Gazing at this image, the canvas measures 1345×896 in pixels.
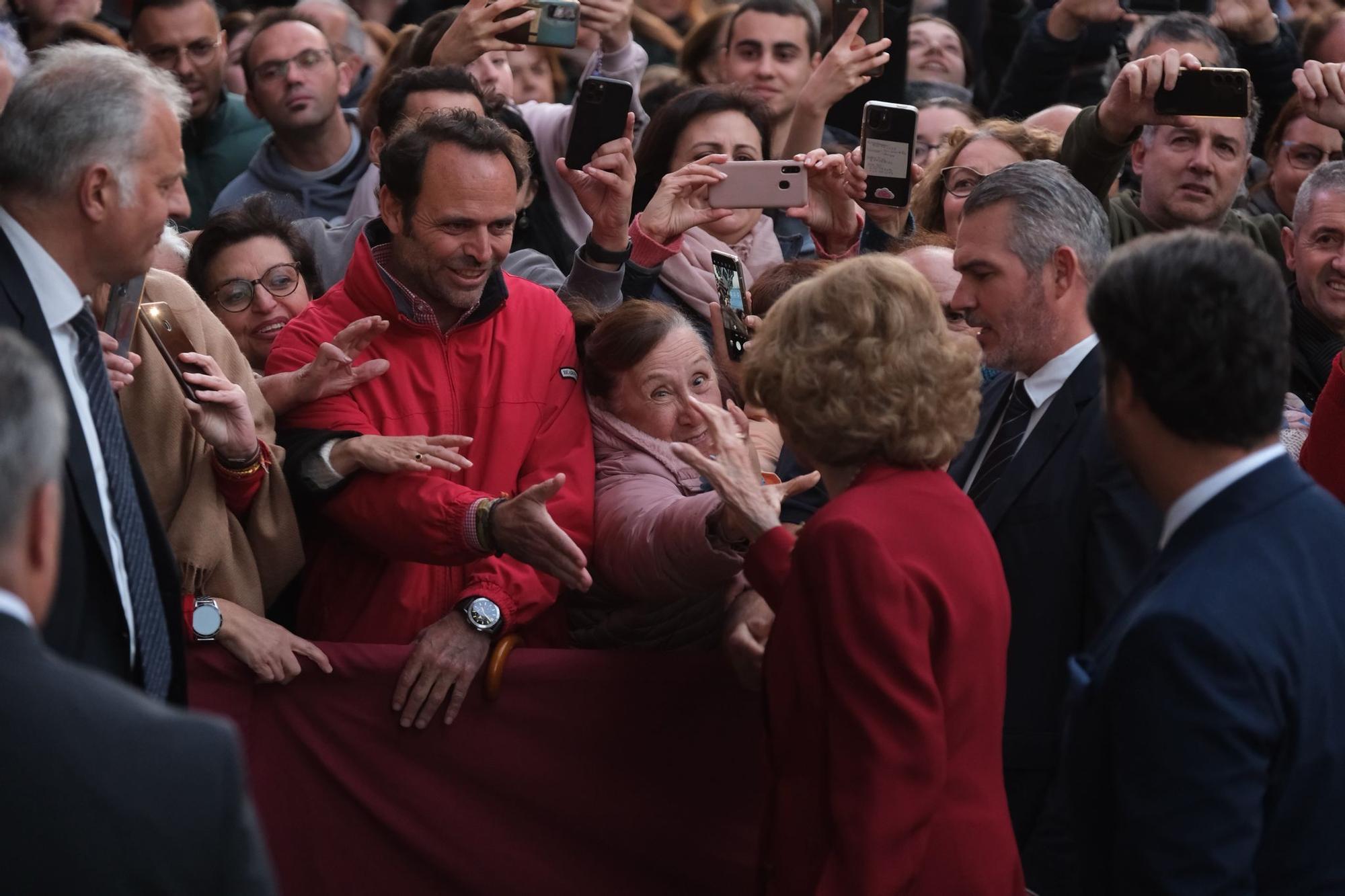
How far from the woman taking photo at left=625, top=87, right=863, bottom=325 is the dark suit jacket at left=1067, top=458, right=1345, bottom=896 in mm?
2171

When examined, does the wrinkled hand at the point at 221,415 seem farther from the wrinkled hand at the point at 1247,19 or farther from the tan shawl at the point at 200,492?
the wrinkled hand at the point at 1247,19

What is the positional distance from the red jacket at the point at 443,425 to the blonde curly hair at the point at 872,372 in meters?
0.93

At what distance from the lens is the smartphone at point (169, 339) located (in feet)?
10.7

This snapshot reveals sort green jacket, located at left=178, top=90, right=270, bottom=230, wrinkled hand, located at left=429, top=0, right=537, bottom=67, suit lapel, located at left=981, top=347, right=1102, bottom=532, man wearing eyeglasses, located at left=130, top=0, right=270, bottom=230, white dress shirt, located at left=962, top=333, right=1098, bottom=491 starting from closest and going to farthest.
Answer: suit lapel, located at left=981, top=347, right=1102, bottom=532 < white dress shirt, located at left=962, top=333, right=1098, bottom=491 < wrinkled hand, located at left=429, top=0, right=537, bottom=67 < man wearing eyeglasses, located at left=130, top=0, right=270, bottom=230 < green jacket, located at left=178, top=90, right=270, bottom=230

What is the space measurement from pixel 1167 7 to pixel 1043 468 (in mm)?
3125

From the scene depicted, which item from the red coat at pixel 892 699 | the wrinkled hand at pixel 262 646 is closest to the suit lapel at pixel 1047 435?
the red coat at pixel 892 699

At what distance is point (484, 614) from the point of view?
3338 mm

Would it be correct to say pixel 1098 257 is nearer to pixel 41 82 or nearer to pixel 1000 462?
pixel 1000 462

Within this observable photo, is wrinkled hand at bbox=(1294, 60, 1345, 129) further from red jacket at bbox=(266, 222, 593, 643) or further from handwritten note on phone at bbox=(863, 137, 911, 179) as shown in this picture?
red jacket at bbox=(266, 222, 593, 643)

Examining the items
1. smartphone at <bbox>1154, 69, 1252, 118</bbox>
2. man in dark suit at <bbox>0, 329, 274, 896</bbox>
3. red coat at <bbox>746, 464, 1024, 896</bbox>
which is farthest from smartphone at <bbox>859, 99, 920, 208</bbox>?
man in dark suit at <bbox>0, 329, 274, 896</bbox>

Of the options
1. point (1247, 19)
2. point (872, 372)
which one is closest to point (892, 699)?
point (872, 372)

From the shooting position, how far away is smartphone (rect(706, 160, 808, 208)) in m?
4.29

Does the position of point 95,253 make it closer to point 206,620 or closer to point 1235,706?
point 206,620

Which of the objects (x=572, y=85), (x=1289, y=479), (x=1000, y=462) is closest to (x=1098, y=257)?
(x=1000, y=462)
